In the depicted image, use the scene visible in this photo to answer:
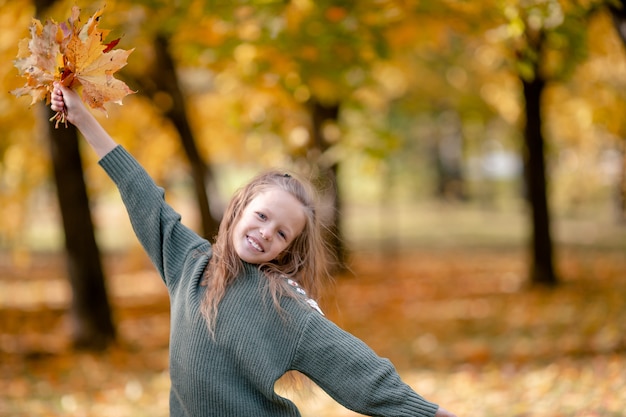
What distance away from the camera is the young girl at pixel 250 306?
216 cm

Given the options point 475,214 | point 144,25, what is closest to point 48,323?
point 144,25

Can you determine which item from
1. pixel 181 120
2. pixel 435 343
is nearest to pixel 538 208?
pixel 435 343

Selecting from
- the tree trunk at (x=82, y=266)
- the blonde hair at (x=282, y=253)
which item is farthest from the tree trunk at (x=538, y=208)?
the blonde hair at (x=282, y=253)

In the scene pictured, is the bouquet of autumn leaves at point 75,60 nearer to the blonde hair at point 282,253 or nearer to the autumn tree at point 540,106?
the blonde hair at point 282,253

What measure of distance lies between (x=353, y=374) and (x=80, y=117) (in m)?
1.34

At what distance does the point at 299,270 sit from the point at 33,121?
23.5 feet

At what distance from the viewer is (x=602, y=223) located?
18.7m

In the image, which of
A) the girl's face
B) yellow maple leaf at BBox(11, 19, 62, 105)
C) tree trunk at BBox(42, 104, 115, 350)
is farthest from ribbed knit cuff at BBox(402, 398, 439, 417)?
tree trunk at BBox(42, 104, 115, 350)

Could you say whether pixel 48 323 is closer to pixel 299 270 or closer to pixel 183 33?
pixel 183 33

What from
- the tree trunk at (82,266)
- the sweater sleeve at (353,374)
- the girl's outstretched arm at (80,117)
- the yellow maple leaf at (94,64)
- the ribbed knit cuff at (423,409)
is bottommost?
the tree trunk at (82,266)

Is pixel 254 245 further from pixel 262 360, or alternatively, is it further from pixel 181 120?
pixel 181 120

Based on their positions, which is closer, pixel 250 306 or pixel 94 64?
pixel 250 306

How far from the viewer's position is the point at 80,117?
2.53 metres

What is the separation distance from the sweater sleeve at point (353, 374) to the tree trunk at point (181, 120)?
645 cm
